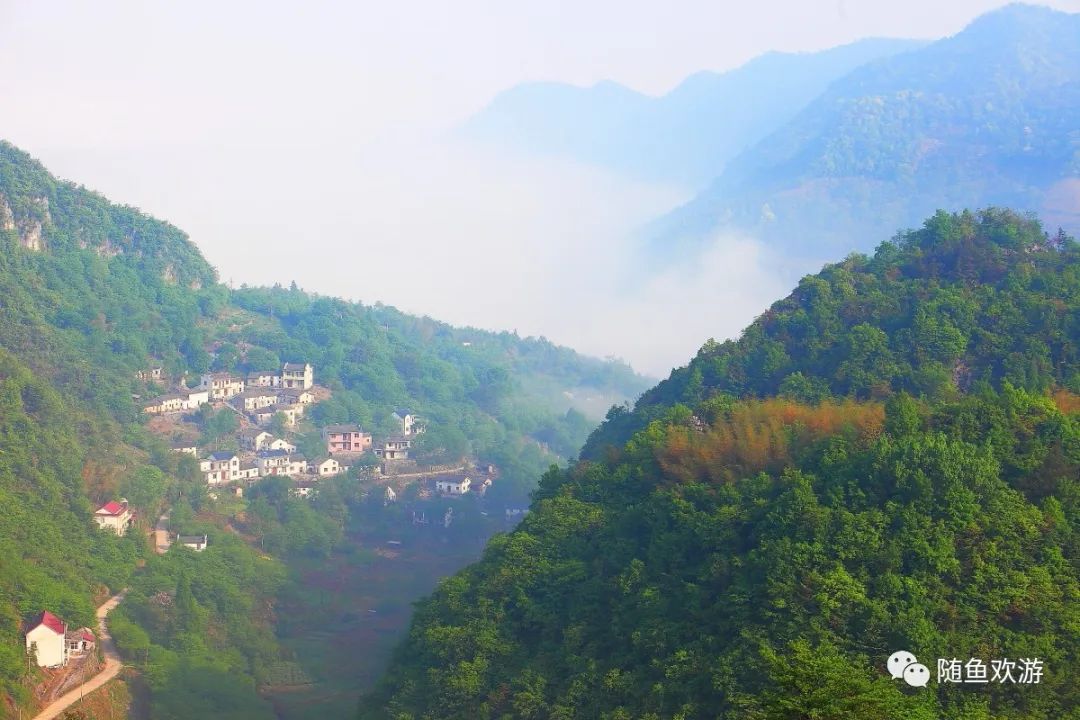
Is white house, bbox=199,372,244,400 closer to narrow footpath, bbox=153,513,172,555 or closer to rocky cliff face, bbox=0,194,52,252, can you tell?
rocky cliff face, bbox=0,194,52,252

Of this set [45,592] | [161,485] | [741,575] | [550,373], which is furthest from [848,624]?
[550,373]

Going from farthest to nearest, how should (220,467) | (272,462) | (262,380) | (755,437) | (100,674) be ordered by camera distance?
1. (262,380)
2. (272,462)
3. (220,467)
4. (100,674)
5. (755,437)

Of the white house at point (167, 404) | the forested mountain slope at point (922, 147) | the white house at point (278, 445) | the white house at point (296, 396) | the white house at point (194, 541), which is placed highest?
the forested mountain slope at point (922, 147)

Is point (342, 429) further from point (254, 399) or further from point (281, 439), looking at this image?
point (254, 399)

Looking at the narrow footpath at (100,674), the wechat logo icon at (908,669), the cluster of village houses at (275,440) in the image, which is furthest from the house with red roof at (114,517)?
the wechat logo icon at (908,669)

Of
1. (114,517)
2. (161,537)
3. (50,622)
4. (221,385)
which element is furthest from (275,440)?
(50,622)

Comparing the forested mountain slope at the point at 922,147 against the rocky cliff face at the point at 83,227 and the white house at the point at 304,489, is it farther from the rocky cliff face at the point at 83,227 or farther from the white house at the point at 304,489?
the white house at the point at 304,489

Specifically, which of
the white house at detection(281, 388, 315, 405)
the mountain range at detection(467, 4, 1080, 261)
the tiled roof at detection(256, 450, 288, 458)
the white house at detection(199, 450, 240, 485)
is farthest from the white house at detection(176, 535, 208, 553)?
the mountain range at detection(467, 4, 1080, 261)
